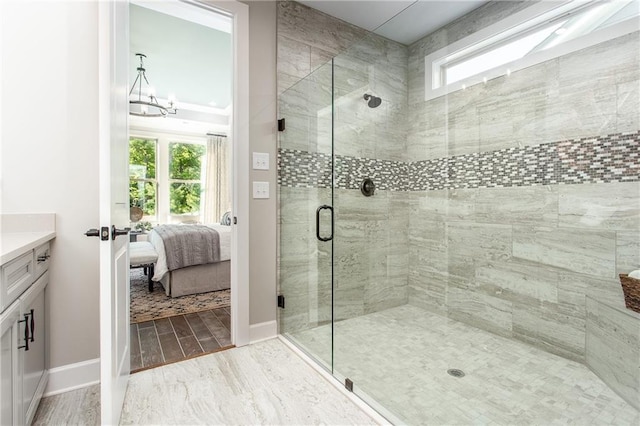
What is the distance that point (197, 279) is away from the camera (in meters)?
3.60

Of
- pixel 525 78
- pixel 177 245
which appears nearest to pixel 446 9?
pixel 525 78

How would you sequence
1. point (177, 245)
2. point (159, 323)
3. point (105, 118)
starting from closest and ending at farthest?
1. point (105, 118)
2. point (159, 323)
3. point (177, 245)

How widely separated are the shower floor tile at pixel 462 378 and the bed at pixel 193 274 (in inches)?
79.0

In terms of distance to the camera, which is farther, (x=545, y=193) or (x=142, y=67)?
(x=142, y=67)

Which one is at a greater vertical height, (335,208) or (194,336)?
(335,208)

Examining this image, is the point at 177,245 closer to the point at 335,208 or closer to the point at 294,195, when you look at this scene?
the point at 294,195

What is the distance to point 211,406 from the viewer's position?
1600 mm

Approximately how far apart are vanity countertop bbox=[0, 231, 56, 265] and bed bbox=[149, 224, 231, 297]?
71.5 inches

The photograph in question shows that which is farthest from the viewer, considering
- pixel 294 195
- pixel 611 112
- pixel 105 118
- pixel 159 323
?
pixel 159 323

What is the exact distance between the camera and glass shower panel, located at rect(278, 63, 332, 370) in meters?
2.15

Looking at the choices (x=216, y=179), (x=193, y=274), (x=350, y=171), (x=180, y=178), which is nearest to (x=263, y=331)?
(x=350, y=171)

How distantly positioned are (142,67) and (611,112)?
4.79 m

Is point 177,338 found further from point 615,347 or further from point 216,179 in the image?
point 216,179

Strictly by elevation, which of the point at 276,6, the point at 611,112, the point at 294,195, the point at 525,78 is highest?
the point at 276,6
